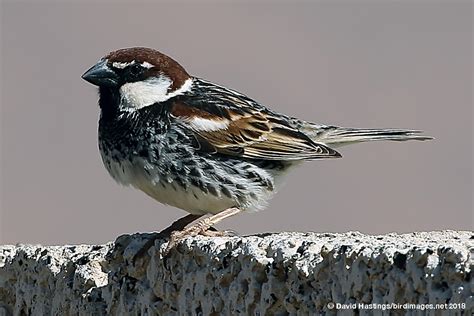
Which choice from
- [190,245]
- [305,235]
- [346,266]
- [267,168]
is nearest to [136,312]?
[190,245]

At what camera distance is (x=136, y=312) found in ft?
8.59

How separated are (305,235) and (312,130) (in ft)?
7.65

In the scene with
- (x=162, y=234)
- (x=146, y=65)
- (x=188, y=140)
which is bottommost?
(x=162, y=234)

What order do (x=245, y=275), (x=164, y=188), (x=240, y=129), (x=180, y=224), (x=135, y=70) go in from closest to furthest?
1. (x=245, y=275)
2. (x=180, y=224)
3. (x=164, y=188)
4. (x=135, y=70)
5. (x=240, y=129)

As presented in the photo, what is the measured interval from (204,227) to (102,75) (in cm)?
86

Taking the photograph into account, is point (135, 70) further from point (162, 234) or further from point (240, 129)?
point (162, 234)

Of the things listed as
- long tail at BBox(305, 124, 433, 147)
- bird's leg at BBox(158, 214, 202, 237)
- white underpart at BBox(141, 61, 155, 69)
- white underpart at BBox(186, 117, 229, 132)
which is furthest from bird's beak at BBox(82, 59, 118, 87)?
long tail at BBox(305, 124, 433, 147)

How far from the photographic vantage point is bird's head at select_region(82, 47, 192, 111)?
4094 millimetres

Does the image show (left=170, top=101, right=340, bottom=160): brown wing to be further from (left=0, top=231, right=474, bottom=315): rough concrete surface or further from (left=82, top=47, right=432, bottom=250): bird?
(left=0, top=231, right=474, bottom=315): rough concrete surface

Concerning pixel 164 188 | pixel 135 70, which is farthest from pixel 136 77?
pixel 164 188

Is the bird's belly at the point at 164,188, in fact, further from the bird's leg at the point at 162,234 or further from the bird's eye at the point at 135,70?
the bird's eye at the point at 135,70

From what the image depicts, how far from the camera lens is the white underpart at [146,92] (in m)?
4.06

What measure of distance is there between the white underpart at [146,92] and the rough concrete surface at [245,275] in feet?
3.34

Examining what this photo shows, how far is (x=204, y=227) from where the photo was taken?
359 cm
